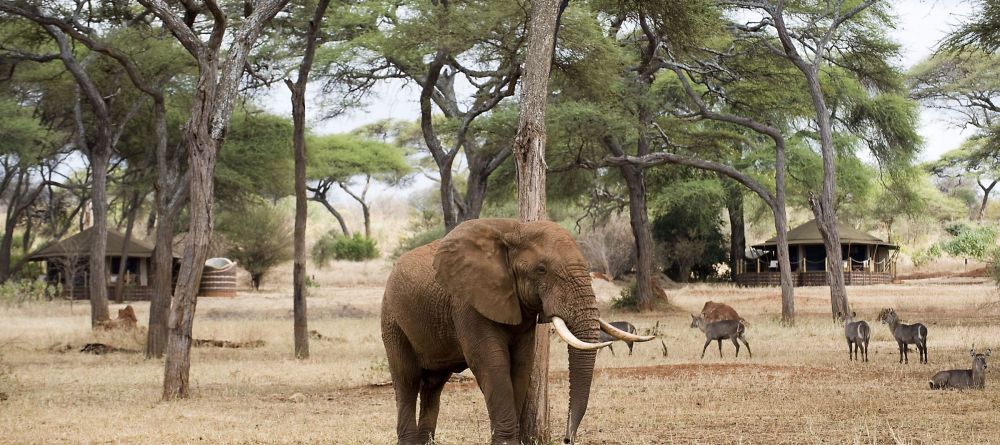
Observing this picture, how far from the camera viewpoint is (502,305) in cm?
775

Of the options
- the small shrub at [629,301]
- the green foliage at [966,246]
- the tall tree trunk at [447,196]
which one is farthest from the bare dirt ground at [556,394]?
the green foliage at [966,246]

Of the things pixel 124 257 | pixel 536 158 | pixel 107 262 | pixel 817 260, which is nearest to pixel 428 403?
pixel 536 158

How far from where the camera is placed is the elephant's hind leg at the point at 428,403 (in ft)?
30.1

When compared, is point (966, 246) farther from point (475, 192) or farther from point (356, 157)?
point (475, 192)

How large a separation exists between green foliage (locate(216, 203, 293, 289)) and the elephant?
35057 millimetres

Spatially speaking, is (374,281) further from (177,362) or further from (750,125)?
(177,362)

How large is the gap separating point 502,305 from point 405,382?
1.67m

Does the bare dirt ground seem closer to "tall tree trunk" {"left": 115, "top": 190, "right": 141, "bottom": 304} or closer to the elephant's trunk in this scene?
the elephant's trunk

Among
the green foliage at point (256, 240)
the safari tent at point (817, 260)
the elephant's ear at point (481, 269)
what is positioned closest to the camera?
the elephant's ear at point (481, 269)

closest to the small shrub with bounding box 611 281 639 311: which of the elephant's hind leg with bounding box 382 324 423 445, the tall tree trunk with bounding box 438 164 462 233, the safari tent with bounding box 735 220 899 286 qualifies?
the tall tree trunk with bounding box 438 164 462 233

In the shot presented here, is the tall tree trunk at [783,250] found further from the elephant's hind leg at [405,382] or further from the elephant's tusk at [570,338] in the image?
the elephant's tusk at [570,338]

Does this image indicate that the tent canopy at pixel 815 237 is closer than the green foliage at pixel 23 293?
No

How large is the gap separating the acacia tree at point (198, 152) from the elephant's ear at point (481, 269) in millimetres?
6105

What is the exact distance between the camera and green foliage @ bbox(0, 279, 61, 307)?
3310cm
